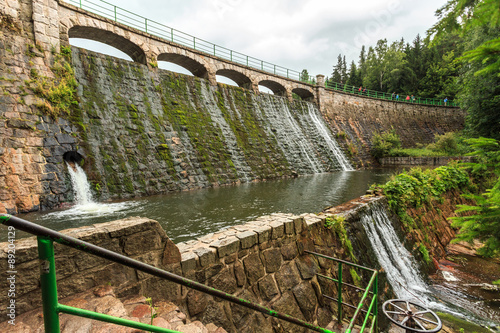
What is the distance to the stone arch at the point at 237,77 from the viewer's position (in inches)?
757

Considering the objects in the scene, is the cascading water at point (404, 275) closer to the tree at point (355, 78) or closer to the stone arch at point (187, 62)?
the stone arch at point (187, 62)

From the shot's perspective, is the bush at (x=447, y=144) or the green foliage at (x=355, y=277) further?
the bush at (x=447, y=144)

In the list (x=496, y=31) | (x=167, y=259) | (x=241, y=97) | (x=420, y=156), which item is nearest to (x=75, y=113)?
(x=167, y=259)

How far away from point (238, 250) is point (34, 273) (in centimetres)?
213

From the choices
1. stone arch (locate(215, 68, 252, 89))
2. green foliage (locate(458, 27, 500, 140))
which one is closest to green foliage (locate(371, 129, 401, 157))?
green foliage (locate(458, 27, 500, 140))

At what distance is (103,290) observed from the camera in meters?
2.30

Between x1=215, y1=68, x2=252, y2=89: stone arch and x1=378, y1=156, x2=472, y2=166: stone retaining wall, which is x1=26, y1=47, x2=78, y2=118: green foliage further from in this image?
x1=378, y1=156, x2=472, y2=166: stone retaining wall

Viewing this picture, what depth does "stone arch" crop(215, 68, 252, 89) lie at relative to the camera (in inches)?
757

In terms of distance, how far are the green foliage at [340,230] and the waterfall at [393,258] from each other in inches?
38.3

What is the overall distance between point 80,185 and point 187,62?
38.3 ft

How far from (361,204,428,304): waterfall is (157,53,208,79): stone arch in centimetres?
1485

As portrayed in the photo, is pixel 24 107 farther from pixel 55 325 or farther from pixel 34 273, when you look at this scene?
pixel 55 325

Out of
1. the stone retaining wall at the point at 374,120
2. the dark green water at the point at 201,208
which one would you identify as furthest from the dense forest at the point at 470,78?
the stone retaining wall at the point at 374,120

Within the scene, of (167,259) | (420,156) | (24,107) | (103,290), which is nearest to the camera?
(103,290)
